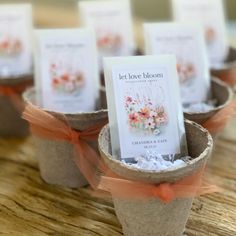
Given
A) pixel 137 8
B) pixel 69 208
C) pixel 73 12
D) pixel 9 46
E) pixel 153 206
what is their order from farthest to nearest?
1. pixel 137 8
2. pixel 73 12
3. pixel 9 46
4. pixel 69 208
5. pixel 153 206

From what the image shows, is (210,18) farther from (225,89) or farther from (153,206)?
(153,206)

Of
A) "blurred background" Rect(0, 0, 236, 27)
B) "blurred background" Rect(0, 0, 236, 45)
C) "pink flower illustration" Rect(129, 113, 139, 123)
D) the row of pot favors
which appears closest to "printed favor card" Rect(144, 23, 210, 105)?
the row of pot favors

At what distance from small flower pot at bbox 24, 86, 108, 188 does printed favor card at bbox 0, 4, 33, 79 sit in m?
0.17

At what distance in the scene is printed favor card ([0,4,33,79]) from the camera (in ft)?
3.66

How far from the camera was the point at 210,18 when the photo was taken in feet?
3.91

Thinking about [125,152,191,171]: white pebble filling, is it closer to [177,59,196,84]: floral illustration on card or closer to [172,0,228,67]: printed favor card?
[177,59,196,84]: floral illustration on card

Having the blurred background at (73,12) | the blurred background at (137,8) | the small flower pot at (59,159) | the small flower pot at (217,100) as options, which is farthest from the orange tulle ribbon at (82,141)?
the blurred background at (137,8)

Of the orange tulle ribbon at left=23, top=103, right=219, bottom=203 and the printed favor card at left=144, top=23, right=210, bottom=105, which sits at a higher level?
the printed favor card at left=144, top=23, right=210, bottom=105

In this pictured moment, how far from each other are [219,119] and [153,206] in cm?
26

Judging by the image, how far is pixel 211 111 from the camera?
90cm

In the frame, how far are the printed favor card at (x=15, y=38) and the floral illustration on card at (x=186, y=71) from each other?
0.33 m

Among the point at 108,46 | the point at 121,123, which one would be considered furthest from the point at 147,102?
the point at 108,46

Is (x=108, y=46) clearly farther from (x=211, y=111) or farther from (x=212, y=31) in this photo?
(x=211, y=111)

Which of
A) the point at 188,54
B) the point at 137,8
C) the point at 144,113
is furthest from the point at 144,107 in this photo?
the point at 137,8
